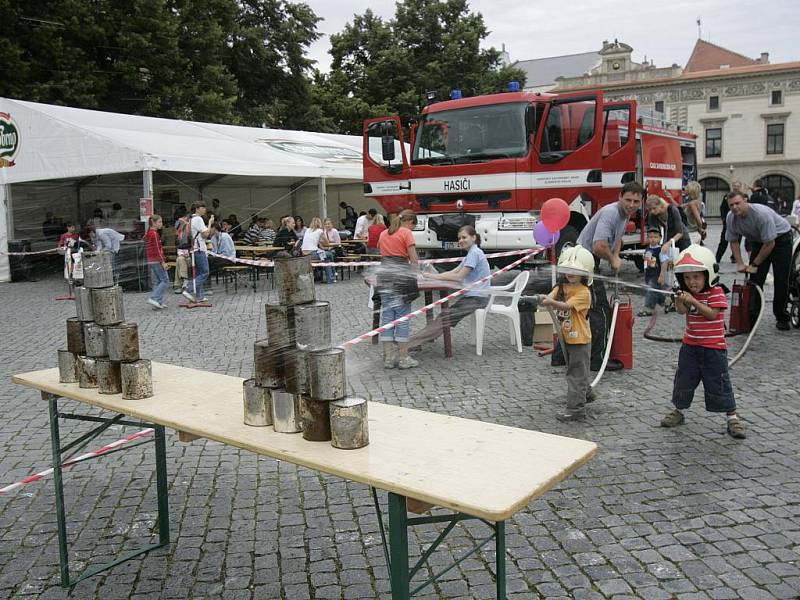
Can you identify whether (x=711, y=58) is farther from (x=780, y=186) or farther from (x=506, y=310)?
(x=506, y=310)

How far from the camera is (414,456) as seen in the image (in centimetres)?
251

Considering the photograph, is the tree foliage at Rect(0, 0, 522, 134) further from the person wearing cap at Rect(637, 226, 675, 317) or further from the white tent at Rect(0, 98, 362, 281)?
the person wearing cap at Rect(637, 226, 675, 317)

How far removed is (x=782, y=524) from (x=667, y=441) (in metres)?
1.30

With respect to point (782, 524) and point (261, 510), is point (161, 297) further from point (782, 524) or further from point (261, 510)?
point (782, 524)

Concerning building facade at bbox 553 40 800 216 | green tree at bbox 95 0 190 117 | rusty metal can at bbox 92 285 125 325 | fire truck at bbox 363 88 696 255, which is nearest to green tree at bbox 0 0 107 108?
green tree at bbox 95 0 190 117

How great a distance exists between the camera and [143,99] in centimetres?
Answer: 2641

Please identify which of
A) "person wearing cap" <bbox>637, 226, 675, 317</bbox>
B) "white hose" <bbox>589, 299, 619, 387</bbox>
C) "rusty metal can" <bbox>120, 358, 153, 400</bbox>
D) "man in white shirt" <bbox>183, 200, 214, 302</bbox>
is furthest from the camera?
"man in white shirt" <bbox>183, 200, 214, 302</bbox>

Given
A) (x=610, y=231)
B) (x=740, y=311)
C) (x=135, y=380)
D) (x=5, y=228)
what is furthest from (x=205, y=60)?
(x=135, y=380)

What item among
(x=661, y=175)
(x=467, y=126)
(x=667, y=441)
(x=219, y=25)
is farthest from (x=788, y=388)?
(x=219, y=25)

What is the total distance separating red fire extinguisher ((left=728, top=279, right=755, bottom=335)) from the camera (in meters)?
8.35

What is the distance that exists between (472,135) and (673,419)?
756cm

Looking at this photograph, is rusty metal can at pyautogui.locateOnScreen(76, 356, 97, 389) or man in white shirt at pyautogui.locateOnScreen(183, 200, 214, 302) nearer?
rusty metal can at pyautogui.locateOnScreen(76, 356, 97, 389)

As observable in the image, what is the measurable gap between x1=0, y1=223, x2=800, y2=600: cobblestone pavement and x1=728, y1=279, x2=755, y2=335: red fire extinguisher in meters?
1.67

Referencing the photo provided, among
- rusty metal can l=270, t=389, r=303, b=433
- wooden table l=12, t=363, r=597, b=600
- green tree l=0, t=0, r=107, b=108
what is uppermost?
green tree l=0, t=0, r=107, b=108
